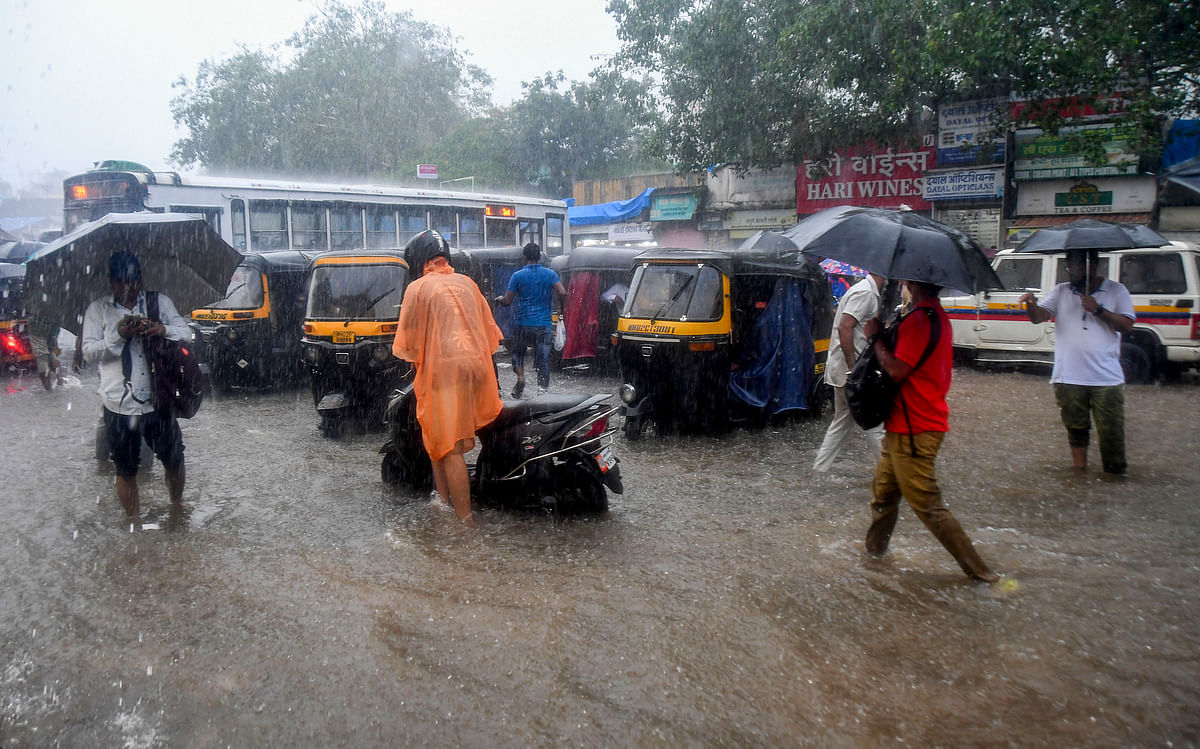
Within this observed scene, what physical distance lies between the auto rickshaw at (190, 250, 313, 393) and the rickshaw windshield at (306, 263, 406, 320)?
5.29 feet

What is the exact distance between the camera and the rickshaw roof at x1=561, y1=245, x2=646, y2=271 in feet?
40.5

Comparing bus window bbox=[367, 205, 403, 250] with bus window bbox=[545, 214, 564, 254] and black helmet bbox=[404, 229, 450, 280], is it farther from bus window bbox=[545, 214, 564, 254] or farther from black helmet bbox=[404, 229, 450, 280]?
black helmet bbox=[404, 229, 450, 280]

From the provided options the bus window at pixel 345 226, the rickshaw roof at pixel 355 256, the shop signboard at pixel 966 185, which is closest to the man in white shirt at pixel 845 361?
the rickshaw roof at pixel 355 256

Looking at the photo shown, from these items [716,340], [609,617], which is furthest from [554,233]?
[609,617]

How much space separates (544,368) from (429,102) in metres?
32.2

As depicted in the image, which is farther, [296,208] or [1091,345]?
[296,208]

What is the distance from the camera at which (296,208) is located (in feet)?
48.7

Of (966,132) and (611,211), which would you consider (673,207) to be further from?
(966,132)

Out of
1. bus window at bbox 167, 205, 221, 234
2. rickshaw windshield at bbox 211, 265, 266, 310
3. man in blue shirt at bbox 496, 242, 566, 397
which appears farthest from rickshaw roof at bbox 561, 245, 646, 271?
bus window at bbox 167, 205, 221, 234

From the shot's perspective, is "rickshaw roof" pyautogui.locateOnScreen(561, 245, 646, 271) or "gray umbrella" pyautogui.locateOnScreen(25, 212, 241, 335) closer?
"gray umbrella" pyautogui.locateOnScreen(25, 212, 241, 335)

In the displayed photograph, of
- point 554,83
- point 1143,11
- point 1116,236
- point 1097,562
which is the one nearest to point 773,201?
point 1143,11

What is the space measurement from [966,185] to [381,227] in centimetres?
1151

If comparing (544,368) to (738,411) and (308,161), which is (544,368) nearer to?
(738,411)

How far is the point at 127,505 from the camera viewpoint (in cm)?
542
